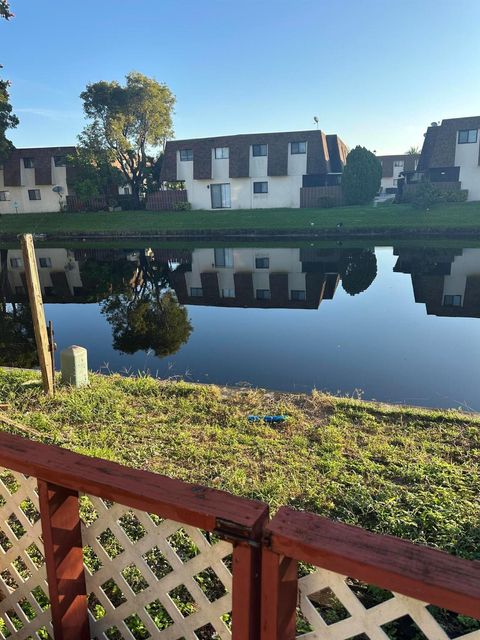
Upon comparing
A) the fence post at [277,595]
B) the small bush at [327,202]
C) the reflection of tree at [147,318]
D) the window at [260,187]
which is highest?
the window at [260,187]

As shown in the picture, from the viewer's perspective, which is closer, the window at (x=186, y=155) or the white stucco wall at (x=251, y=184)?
the white stucco wall at (x=251, y=184)

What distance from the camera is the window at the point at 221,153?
4619 cm

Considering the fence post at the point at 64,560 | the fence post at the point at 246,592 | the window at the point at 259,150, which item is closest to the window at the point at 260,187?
the window at the point at 259,150

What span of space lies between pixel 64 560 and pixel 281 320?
11.7m

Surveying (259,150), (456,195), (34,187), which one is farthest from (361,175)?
(34,187)

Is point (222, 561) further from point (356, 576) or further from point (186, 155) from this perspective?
point (186, 155)

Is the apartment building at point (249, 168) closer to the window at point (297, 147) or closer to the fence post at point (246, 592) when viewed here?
the window at point (297, 147)

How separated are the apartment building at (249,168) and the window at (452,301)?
30685 millimetres

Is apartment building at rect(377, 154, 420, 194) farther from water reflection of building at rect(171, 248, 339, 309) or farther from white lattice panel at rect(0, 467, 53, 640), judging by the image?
white lattice panel at rect(0, 467, 53, 640)

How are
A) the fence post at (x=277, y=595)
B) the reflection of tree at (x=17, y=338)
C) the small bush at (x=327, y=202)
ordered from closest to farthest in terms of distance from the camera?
1. the fence post at (x=277, y=595)
2. the reflection of tree at (x=17, y=338)
3. the small bush at (x=327, y=202)

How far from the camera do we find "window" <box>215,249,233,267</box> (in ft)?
76.6

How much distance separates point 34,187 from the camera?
51594 mm

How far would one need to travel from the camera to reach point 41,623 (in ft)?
8.43

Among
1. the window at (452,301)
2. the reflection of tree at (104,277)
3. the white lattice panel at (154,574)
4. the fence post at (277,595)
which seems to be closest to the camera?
the fence post at (277,595)
